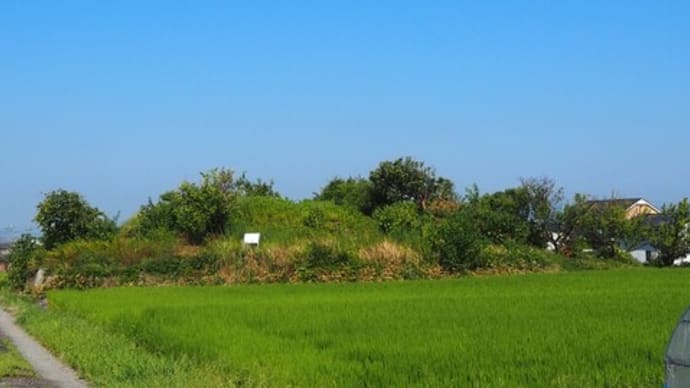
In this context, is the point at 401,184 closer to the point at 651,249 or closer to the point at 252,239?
the point at 252,239

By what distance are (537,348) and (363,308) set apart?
273 inches

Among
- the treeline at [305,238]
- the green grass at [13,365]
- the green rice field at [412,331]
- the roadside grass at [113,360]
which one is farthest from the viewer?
the treeline at [305,238]

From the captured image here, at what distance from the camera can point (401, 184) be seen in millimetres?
40656

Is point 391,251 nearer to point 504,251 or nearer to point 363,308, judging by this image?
point 504,251

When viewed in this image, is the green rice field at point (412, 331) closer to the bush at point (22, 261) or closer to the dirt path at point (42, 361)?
the dirt path at point (42, 361)

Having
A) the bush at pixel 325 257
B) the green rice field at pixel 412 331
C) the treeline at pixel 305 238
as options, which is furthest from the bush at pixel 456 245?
the green rice field at pixel 412 331

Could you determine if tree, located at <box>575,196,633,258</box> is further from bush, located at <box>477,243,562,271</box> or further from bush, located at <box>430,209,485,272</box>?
bush, located at <box>430,209,485,272</box>

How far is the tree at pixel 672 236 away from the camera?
44719mm

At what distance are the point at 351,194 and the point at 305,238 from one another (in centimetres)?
1173

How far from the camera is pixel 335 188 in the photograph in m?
50.6

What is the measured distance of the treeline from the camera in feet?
99.1

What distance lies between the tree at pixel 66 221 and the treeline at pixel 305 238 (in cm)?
4

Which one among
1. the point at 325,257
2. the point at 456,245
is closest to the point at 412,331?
the point at 325,257

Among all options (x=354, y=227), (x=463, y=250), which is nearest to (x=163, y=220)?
(x=354, y=227)
